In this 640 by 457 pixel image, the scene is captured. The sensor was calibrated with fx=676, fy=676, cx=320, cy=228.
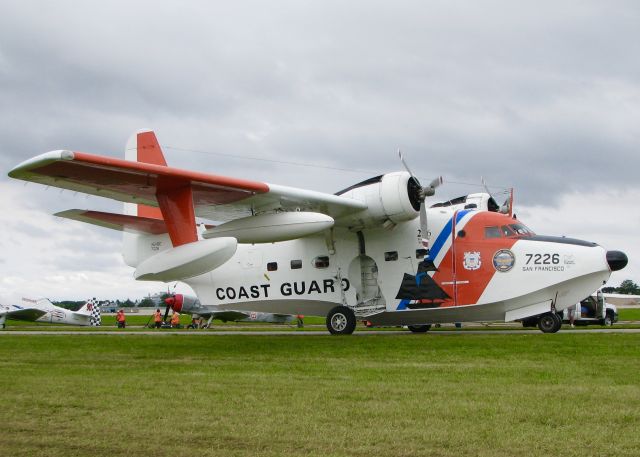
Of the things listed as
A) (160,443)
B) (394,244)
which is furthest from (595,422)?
(394,244)

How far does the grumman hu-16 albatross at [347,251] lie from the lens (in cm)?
1605

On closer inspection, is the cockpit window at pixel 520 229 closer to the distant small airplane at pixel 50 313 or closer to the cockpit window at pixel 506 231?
the cockpit window at pixel 506 231

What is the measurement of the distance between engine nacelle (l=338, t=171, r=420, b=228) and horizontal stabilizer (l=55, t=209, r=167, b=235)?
5.70 metres

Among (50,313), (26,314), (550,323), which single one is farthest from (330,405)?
(50,313)

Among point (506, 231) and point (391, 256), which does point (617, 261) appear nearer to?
point (506, 231)

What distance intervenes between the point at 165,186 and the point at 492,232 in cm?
938

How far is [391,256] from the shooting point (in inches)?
811

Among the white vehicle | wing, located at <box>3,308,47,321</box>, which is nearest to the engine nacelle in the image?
the white vehicle

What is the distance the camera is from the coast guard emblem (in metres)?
19.5

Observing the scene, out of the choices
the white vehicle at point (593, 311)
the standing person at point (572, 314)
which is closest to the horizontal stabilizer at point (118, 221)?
the standing person at point (572, 314)

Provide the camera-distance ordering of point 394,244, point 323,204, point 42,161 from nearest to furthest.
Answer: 1. point 42,161
2. point 323,204
3. point 394,244

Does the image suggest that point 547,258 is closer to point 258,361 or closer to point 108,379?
point 258,361

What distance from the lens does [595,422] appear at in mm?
6141

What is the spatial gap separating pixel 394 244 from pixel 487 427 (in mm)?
14593
